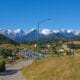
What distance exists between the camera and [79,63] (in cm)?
3078

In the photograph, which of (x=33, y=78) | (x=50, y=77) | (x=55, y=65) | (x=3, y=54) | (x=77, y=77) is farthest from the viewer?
(x=3, y=54)

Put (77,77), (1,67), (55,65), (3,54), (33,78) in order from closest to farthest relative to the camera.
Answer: (77,77), (33,78), (55,65), (1,67), (3,54)

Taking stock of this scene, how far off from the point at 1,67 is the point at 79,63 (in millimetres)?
17277

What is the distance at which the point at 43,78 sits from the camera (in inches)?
1127

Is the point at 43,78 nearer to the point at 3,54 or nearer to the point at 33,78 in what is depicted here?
the point at 33,78

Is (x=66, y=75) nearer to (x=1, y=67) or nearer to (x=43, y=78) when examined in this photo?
(x=43, y=78)

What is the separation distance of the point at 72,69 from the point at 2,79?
6661 millimetres

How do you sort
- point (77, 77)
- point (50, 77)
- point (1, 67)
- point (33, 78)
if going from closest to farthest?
point (77, 77) < point (50, 77) < point (33, 78) < point (1, 67)

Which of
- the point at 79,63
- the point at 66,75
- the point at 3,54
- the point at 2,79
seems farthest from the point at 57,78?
the point at 3,54

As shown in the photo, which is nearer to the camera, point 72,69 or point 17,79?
point 72,69

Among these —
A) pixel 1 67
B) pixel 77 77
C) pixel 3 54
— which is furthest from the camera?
pixel 3 54

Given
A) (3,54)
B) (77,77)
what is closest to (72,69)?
(77,77)

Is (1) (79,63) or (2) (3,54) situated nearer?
(1) (79,63)

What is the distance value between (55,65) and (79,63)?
3.80m
